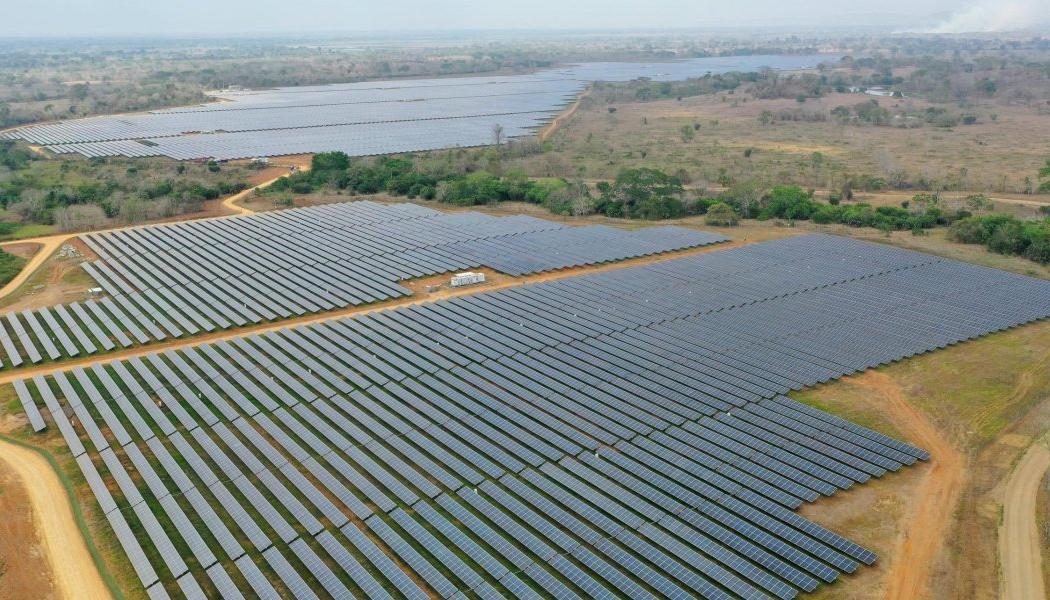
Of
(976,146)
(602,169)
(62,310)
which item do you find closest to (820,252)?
(602,169)

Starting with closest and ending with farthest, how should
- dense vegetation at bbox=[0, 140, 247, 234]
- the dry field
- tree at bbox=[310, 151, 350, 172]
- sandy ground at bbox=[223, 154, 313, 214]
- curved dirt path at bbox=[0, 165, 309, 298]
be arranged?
curved dirt path at bbox=[0, 165, 309, 298] < dense vegetation at bbox=[0, 140, 247, 234] < sandy ground at bbox=[223, 154, 313, 214] < tree at bbox=[310, 151, 350, 172] < the dry field

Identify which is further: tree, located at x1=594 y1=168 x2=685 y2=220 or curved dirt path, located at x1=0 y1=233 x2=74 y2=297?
tree, located at x1=594 y1=168 x2=685 y2=220

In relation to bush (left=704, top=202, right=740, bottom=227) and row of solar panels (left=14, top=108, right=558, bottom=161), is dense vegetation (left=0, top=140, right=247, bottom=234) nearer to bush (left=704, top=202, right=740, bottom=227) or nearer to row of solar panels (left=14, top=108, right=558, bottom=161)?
row of solar panels (left=14, top=108, right=558, bottom=161)

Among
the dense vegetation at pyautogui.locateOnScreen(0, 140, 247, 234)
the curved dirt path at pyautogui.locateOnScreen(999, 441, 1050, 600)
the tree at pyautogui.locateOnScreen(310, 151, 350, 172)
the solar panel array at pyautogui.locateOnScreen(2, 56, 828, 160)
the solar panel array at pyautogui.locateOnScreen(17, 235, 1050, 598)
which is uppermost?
the solar panel array at pyautogui.locateOnScreen(2, 56, 828, 160)

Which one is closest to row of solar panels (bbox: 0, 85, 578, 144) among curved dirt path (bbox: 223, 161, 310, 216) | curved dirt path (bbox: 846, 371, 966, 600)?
curved dirt path (bbox: 223, 161, 310, 216)

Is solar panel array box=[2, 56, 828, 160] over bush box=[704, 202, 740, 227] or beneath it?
over

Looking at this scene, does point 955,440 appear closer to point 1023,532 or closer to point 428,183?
point 1023,532

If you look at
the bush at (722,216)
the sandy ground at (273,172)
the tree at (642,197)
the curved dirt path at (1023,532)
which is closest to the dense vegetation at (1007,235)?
the bush at (722,216)
